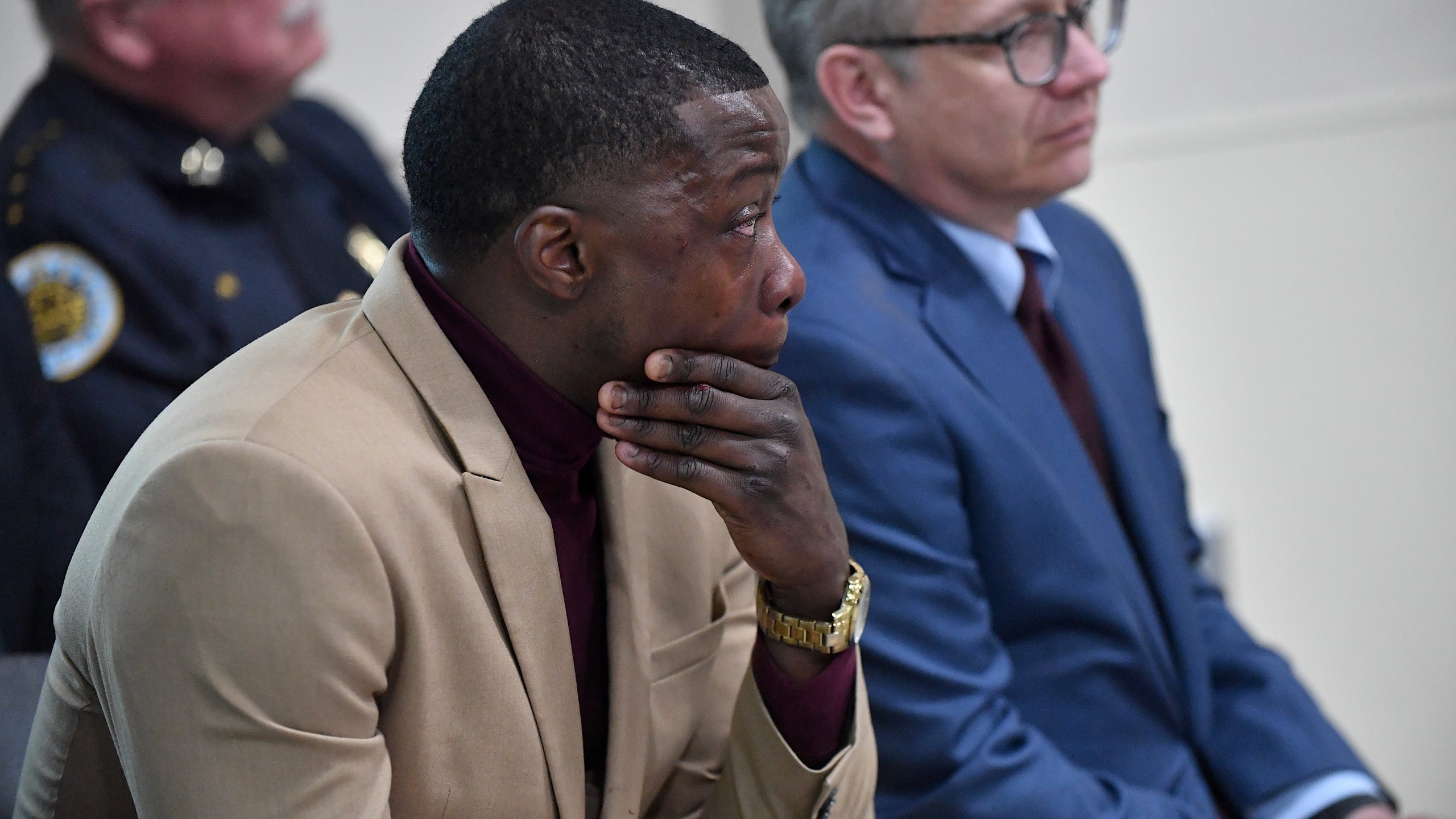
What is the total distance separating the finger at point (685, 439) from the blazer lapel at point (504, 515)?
8 cm

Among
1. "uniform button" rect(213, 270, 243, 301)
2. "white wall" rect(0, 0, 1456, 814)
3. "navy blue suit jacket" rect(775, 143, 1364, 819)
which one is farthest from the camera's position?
"white wall" rect(0, 0, 1456, 814)

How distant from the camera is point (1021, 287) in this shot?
157 centimetres

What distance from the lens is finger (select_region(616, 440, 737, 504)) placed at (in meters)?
0.92

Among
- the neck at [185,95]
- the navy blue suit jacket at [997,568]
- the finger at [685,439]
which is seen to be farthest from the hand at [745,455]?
the neck at [185,95]

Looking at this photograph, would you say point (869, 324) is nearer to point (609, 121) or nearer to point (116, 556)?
point (609, 121)

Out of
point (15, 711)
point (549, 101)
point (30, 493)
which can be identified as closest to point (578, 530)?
point (549, 101)

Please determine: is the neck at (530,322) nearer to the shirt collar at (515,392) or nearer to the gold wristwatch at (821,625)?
the shirt collar at (515,392)

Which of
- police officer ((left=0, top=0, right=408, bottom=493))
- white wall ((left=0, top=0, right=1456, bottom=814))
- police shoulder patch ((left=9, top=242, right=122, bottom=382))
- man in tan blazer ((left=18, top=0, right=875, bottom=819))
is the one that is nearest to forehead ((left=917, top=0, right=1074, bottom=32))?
man in tan blazer ((left=18, top=0, right=875, bottom=819))

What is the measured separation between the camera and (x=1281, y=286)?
257 cm

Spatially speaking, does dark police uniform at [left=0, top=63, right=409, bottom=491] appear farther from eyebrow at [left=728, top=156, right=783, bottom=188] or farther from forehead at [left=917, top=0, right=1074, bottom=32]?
eyebrow at [left=728, top=156, right=783, bottom=188]

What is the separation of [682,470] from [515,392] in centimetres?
14

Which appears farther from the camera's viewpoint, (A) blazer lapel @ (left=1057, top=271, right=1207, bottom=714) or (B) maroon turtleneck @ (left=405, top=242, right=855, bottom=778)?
(A) blazer lapel @ (left=1057, top=271, right=1207, bottom=714)

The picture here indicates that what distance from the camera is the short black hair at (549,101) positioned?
2.86 feet

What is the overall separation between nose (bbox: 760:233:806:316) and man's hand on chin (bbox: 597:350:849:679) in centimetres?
5
